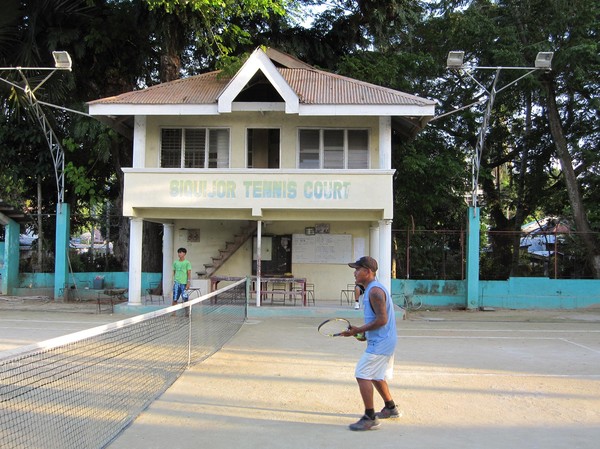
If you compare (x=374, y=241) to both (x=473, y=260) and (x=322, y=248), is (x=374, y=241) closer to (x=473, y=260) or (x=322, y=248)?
(x=322, y=248)

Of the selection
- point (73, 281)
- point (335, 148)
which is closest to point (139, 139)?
point (335, 148)

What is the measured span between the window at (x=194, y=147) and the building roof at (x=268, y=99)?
1339mm

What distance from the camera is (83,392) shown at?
643 cm

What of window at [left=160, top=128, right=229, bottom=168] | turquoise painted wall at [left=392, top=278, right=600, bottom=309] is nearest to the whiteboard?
turquoise painted wall at [left=392, top=278, right=600, bottom=309]

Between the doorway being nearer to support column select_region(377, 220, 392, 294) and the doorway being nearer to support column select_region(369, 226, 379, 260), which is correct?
support column select_region(369, 226, 379, 260)

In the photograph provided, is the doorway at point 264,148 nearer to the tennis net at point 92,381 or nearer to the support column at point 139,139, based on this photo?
the support column at point 139,139

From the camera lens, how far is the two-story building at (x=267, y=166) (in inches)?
638

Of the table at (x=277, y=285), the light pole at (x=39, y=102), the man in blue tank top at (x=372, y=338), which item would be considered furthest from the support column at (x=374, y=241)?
the man in blue tank top at (x=372, y=338)

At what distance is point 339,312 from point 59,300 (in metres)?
10.2

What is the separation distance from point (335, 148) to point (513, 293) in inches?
323

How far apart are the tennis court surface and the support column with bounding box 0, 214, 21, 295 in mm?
→ 12397

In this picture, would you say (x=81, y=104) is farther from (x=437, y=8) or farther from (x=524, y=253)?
(x=524, y=253)

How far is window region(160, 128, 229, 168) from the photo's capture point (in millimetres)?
17922

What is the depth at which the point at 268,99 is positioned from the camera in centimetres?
1808
